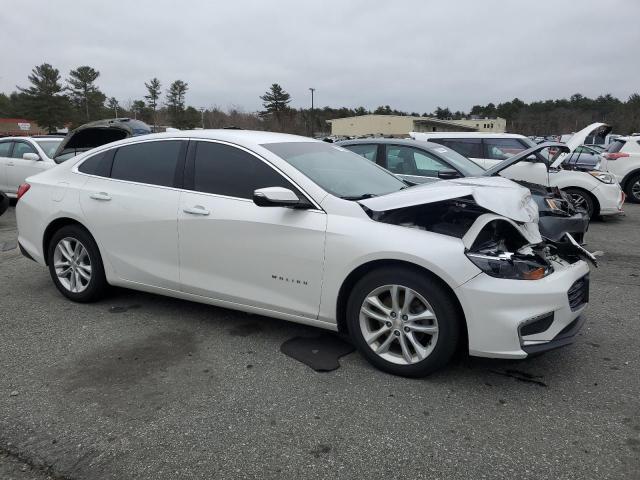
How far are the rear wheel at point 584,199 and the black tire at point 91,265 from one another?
8.48 metres

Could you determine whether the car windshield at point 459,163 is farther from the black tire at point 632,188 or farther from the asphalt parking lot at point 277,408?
the black tire at point 632,188

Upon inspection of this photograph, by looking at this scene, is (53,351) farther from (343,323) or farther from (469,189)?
(469,189)

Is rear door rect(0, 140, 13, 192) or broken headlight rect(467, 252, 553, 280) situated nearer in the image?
broken headlight rect(467, 252, 553, 280)

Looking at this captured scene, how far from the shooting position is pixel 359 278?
3336 millimetres

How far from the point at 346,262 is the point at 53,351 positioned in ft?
7.32

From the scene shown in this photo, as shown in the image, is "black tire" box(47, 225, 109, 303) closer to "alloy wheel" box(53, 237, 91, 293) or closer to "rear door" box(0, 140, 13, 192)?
"alloy wheel" box(53, 237, 91, 293)

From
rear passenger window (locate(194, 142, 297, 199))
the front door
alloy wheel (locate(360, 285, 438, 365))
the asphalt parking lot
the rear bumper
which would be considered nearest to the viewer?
the asphalt parking lot

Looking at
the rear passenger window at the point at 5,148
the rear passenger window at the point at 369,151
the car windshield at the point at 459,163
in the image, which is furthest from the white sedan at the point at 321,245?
the rear passenger window at the point at 5,148

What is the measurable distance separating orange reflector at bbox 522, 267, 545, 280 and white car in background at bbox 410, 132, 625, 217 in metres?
6.65

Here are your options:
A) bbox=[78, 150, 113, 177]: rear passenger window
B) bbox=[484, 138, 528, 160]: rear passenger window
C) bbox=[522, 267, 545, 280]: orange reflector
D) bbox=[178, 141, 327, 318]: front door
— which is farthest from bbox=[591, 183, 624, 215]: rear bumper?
bbox=[78, 150, 113, 177]: rear passenger window

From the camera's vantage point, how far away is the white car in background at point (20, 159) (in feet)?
33.5

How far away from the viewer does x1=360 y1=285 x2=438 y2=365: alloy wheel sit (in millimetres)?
3125

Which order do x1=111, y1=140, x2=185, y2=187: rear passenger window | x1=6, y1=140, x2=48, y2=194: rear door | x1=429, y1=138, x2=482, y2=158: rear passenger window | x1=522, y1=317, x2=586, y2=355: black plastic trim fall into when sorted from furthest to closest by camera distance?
x1=6, y1=140, x2=48, y2=194: rear door, x1=429, y1=138, x2=482, y2=158: rear passenger window, x1=111, y1=140, x2=185, y2=187: rear passenger window, x1=522, y1=317, x2=586, y2=355: black plastic trim

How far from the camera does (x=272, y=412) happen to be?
2865 mm
